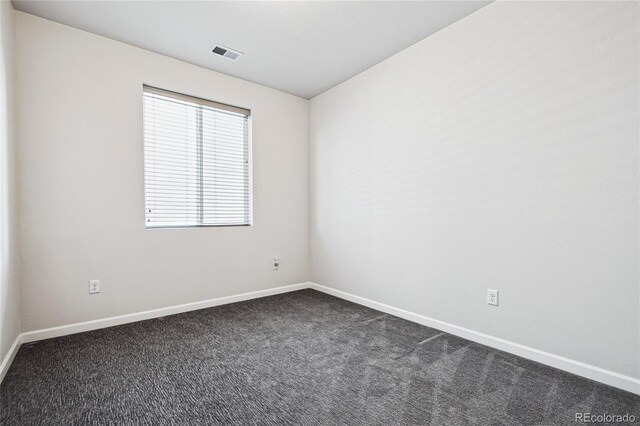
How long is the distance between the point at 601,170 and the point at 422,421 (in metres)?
1.76

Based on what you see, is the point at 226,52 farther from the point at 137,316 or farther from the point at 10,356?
the point at 10,356

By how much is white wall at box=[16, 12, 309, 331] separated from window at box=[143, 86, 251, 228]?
0.38 ft

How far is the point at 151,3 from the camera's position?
2.31m

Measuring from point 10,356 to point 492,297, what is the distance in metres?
3.41

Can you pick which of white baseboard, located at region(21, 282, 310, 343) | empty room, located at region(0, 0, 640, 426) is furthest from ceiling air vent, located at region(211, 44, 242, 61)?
white baseboard, located at region(21, 282, 310, 343)

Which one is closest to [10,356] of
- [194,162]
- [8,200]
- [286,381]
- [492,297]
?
[8,200]

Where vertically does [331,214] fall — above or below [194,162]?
below

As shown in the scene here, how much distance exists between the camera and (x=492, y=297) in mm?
2338

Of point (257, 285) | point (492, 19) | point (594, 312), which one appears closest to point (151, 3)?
point (492, 19)

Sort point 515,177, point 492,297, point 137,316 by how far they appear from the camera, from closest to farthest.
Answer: point 515,177 < point 492,297 < point 137,316

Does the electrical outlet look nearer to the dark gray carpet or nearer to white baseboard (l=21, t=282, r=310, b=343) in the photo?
the dark gray carpet

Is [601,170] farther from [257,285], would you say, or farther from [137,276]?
[137,276]

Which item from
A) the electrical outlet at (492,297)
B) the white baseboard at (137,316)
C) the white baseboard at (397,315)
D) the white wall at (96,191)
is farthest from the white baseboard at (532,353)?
the white wall at (96,191)

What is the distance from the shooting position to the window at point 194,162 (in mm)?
3082
